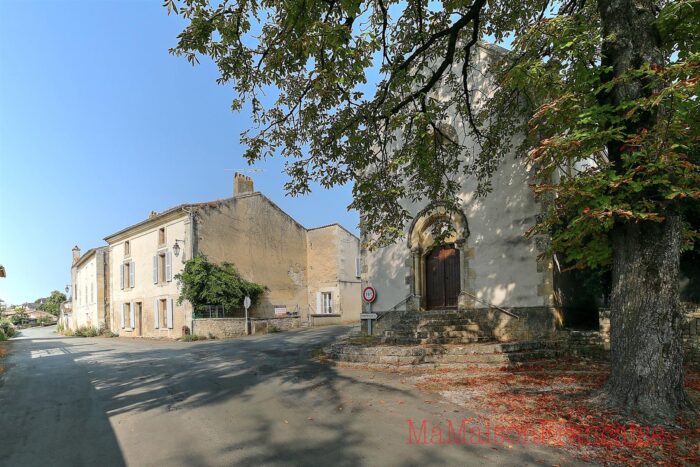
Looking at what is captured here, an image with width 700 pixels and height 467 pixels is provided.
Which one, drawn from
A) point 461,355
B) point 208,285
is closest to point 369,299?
point 461,355

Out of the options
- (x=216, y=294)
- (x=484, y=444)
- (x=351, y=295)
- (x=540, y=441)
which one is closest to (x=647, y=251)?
(x=540, y=441)

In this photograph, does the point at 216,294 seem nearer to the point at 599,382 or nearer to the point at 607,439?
the point at 599,382

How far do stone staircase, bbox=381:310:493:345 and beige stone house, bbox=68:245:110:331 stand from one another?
2732 cm

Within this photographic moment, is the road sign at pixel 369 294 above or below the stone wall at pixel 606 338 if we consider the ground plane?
above

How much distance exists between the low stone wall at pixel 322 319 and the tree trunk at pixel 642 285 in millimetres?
21108

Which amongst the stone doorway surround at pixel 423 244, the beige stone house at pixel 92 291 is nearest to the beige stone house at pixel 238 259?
the beige stone house at pixel 92 291

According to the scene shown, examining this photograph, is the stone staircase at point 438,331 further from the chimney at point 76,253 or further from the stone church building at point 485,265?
the chimney at point 76,253

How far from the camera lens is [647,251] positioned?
5.09 metres

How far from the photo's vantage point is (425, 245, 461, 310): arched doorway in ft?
43.8

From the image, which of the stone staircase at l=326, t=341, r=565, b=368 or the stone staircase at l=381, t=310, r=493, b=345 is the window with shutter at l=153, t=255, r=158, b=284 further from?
the stone staircase at l=326, t=341, r=565, b=368

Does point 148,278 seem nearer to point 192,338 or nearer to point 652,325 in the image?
point 192,338

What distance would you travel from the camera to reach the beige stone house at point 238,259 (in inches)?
883

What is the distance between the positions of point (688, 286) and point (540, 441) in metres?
7.73

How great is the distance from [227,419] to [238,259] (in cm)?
1888
